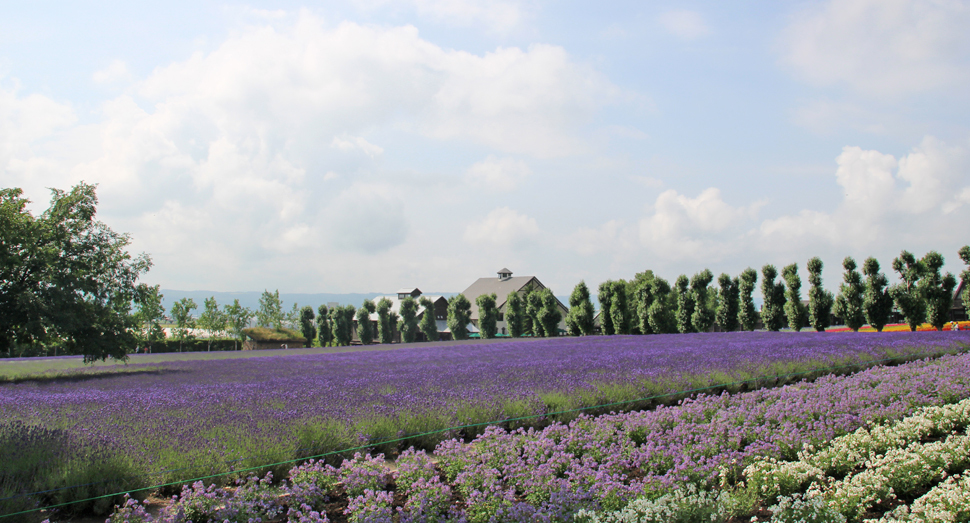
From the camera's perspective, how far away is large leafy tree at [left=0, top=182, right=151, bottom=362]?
15609 mm

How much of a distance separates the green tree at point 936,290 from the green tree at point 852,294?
3.06m

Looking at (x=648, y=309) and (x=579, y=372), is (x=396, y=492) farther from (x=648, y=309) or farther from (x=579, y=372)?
(x=648, y=309)

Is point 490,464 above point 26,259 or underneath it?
underneath

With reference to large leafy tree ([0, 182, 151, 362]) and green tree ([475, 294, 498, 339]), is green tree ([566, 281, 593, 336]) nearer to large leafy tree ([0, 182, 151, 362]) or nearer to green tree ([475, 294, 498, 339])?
green tree ([475, 294, 498, 339])

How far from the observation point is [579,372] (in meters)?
11.7

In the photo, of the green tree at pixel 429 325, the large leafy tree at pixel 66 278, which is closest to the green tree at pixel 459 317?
the green tree at pixel 429 325

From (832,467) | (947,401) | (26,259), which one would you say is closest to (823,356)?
(947,401)

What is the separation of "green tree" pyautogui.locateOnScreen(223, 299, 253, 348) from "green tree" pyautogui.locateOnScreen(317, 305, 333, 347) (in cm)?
910

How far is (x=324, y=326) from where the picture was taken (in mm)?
64250

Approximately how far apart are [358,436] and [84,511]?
8.32 feet

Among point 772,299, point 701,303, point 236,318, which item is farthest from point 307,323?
point 772,299

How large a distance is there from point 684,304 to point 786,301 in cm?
761

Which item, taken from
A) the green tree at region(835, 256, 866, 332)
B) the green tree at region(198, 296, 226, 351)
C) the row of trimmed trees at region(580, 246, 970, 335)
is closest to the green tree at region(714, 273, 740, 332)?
the row of trimmed trees at region(580, 246, 970, 335)

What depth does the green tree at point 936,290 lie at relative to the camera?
3158cm
